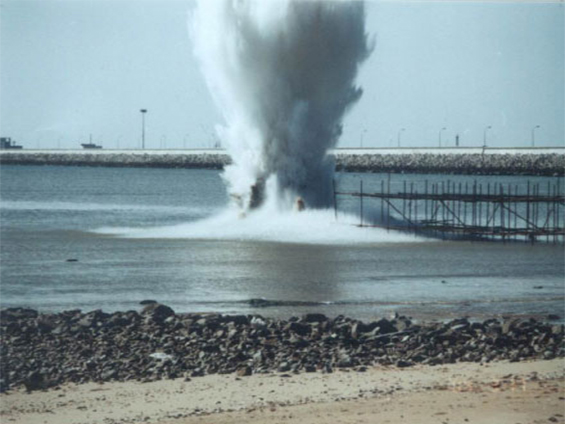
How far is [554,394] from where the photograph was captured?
1554 centimetres

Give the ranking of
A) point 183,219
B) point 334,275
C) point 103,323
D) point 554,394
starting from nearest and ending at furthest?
point 554,394, point 103,323, point 334,275, point 183,219

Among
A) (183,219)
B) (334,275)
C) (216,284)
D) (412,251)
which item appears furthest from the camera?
(183,219)

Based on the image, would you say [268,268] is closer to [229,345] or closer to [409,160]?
[229,345]

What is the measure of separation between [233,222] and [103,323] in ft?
117

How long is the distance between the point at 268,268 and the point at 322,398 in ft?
71.5

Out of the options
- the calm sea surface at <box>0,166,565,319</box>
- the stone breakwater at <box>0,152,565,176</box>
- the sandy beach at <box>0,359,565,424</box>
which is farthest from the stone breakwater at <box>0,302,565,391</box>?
the stone breakwater at <box>0,152,565,176</box>

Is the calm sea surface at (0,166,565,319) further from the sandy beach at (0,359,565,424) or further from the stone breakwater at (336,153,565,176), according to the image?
the stone breakwater at (336,153,565,176)

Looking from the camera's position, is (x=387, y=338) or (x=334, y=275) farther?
(x=334, y=275)

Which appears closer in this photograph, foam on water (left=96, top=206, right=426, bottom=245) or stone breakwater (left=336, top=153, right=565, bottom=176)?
foam on water (left=96, top=206, right=426, bottom=245)

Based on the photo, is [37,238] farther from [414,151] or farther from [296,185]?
[414,151]

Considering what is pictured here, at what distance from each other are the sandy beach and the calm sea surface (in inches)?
312

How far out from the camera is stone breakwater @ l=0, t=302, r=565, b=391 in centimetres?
1800

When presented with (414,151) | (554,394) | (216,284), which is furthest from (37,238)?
(414,151)

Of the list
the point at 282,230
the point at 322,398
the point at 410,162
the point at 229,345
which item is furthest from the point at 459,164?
the point at 322,398
